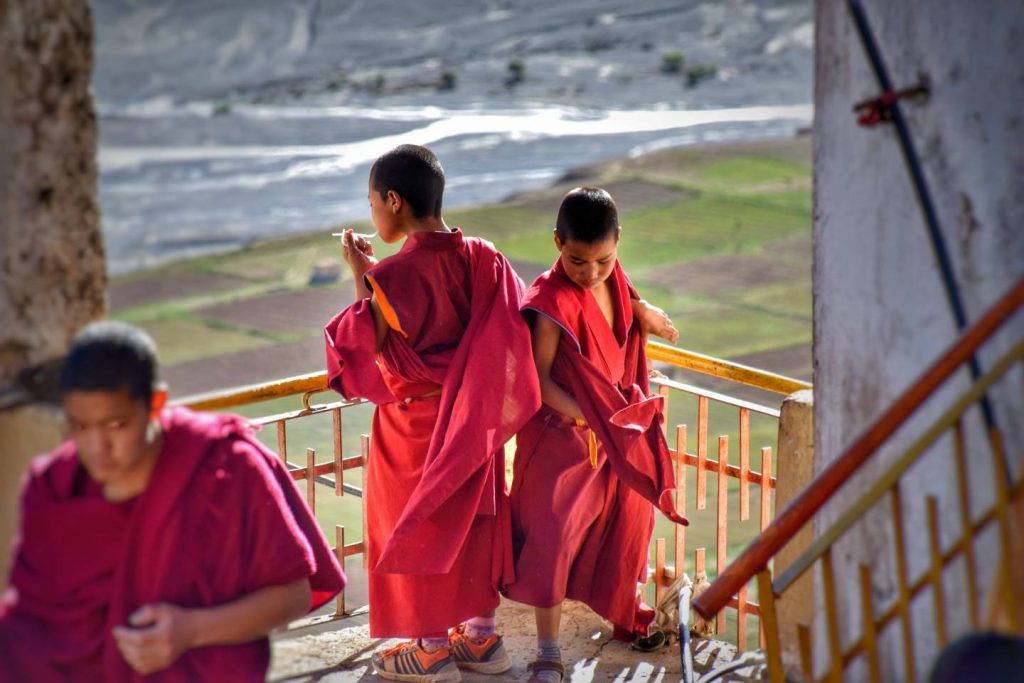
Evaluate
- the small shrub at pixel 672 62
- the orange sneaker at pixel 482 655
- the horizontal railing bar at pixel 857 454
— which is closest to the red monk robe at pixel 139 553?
the horizontal railing bar at pixel 857 454

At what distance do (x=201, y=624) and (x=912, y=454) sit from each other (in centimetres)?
144

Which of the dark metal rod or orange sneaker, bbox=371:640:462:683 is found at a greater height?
the dark metal rod

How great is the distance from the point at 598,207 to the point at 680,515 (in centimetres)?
107

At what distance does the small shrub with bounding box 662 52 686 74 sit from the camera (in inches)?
308

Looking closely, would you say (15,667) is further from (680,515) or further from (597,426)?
(680,515)

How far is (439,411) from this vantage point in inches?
145

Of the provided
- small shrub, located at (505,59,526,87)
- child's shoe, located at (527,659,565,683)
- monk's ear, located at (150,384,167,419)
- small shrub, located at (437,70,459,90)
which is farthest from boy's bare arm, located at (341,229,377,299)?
small shrub, located at (505,59,526,87)

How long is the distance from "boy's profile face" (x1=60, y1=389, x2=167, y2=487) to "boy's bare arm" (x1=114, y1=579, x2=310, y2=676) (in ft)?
0.90

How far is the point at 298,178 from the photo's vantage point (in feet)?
17.4

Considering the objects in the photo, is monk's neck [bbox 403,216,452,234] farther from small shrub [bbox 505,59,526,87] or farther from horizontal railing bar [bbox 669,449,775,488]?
small shrub [bbox 505,59,526,87]

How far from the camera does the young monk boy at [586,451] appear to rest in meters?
3.73

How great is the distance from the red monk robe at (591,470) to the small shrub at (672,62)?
4.26 m

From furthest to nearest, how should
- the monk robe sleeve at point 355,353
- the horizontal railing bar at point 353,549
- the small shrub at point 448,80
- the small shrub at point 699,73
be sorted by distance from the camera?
the small shrub at point 699,73, the small shrub at point 448,80, the horizontal railing bar at point 353,549, the monk robe sleeve at point 355,353

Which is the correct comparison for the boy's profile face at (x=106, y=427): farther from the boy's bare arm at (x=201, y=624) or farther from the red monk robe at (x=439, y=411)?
the red monk robe at (x=439, y=411)
